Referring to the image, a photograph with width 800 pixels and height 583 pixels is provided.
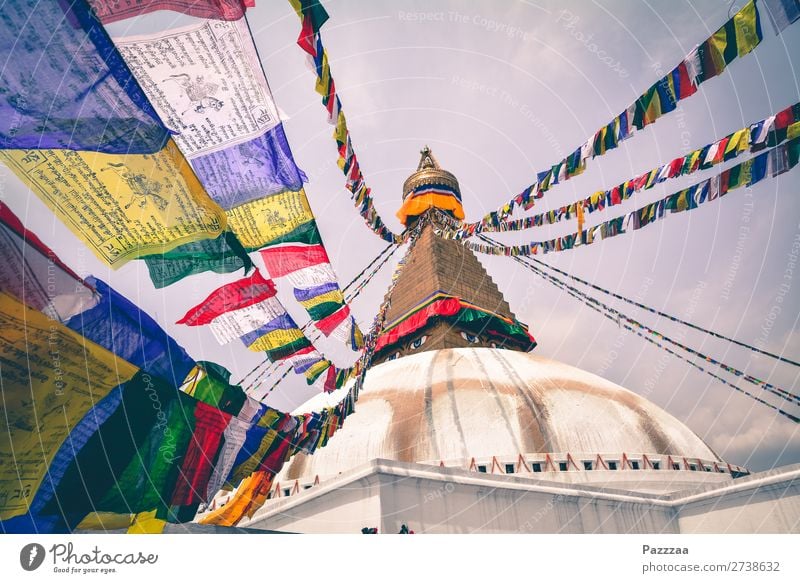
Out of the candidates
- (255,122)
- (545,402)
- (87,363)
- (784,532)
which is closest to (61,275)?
(87,363)

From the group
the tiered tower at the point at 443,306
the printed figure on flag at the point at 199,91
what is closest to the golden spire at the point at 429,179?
the tiered tower at the point at 443,306

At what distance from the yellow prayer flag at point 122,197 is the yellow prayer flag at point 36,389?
3.48 ft

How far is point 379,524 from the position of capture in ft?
28.3

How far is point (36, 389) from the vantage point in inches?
194

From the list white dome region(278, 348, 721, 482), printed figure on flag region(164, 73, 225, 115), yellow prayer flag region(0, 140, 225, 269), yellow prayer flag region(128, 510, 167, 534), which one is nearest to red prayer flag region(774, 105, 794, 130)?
printed figure on flag region(164, 73, 225, 115)

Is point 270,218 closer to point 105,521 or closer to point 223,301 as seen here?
point 223,301

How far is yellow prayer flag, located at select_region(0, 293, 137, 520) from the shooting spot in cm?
479

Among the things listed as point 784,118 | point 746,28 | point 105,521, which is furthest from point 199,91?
point 784,118

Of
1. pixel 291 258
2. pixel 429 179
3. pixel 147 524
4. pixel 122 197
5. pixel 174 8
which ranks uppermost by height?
pixel 429 179

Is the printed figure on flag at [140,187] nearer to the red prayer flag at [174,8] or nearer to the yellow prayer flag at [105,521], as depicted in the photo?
the red prayer flag at [174,8]

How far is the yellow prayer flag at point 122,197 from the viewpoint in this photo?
192 inches

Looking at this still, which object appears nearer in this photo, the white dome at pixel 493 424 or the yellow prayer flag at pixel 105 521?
the yellow prayer flag at pixel 105 521

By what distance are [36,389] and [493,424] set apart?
9.95 metres

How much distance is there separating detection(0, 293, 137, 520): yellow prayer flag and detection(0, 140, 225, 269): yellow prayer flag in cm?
106
